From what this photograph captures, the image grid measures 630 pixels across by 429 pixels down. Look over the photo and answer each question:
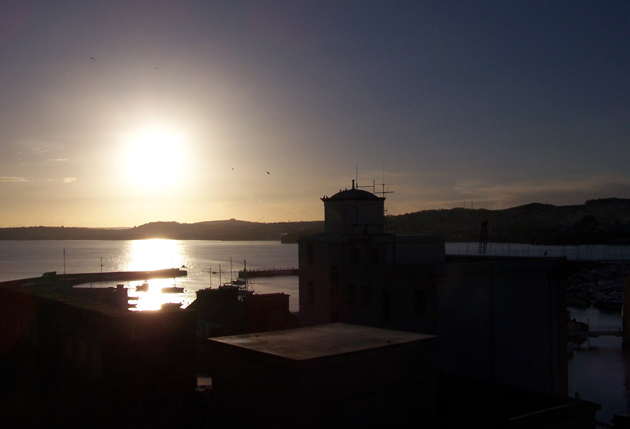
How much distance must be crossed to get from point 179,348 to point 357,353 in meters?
2.40

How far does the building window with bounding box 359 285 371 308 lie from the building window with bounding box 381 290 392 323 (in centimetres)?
91

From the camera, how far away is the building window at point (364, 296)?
19.2m

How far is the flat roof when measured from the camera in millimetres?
6629

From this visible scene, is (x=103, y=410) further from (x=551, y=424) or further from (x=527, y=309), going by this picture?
(x=527, y=309)

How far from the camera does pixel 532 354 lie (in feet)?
58.7

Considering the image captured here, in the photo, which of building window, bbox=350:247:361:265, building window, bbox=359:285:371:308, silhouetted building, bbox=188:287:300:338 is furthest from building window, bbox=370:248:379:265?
silhouetted building, bbox=188:287:300:338

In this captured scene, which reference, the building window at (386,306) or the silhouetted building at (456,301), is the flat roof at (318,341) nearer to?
the silhouetted building at (456,301)

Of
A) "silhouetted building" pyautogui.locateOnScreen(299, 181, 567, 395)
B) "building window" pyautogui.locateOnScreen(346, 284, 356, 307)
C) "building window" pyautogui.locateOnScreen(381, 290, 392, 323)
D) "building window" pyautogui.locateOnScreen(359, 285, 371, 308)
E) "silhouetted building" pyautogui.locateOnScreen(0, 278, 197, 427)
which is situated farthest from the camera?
"building window" pyautogui.locateOnScreen(346, 284, 356, 307)

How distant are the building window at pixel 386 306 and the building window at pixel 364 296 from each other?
36.0 inches

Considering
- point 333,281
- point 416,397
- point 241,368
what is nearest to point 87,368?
point 241,368

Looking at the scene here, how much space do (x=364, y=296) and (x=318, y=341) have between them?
39.6 ft

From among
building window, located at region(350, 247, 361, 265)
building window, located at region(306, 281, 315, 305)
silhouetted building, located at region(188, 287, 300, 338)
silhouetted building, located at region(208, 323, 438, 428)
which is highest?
building window, located at region(350, 247, 361, 265)

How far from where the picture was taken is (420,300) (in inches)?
647

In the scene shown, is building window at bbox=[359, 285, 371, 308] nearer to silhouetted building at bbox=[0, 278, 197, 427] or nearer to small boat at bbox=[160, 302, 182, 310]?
small boat at bbox=[160, 302, 182, 310]
